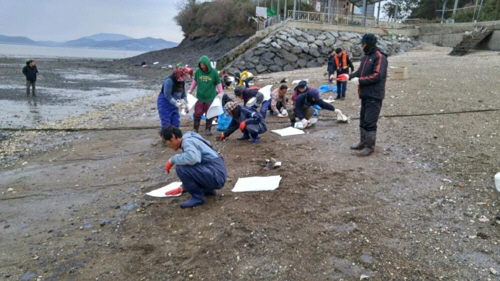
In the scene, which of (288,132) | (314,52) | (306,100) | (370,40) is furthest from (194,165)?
(314,52)

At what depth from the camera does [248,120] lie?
6.22m

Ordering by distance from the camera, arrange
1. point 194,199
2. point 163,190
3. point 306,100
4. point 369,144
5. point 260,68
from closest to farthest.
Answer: point 194,199 < point 163,190 < point 369,144 < point 306,100 < point 260,68

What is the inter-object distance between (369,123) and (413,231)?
2.24 metres

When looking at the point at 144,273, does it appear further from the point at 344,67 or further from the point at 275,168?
the point at 344,67

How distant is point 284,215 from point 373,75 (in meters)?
2.59

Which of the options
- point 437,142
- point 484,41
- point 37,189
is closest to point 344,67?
point 437,142

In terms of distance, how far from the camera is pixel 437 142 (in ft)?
18.9

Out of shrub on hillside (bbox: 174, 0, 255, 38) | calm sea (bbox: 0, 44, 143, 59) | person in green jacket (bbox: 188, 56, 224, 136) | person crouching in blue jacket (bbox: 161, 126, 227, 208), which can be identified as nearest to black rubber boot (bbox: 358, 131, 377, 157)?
person crouching in blue jacket (bbox: 161, 126, 227, 208)

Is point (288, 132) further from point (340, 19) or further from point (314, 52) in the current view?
point (340, 19)

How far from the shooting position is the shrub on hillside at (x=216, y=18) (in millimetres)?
41688

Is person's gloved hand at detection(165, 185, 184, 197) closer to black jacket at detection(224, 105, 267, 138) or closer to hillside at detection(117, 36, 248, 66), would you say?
black jacket at detection(224, 105, 267, 138)

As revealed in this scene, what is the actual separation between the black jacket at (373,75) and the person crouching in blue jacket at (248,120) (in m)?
1.90

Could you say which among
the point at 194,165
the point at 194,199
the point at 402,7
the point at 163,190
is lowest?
the point at 163,190

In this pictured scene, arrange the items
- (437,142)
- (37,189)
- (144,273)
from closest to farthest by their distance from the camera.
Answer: (144,273) → (37,189) → (437,142)
